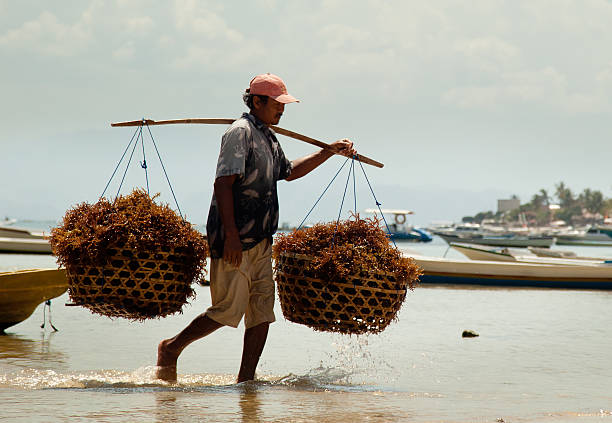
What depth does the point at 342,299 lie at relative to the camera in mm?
5664

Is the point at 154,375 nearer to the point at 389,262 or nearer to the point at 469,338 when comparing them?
the point at 389,262

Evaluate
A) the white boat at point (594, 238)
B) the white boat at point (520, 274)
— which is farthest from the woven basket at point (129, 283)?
the white boat at point (594, 238)

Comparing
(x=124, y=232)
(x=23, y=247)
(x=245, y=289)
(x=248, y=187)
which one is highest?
(x=248, y=187)

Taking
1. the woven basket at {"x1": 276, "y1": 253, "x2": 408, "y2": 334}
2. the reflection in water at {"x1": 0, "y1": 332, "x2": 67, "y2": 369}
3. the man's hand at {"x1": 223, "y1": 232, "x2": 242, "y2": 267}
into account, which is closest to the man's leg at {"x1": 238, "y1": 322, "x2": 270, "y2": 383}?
the woven basket at {"x1": 276, "y1": 253, "x2": 408, "y2": 334}

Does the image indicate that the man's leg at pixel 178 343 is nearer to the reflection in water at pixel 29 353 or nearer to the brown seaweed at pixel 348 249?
the brown seaweed at pixel 348 249

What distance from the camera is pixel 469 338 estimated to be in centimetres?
1152

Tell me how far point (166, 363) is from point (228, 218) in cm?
124

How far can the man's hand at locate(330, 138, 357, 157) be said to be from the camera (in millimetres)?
5945

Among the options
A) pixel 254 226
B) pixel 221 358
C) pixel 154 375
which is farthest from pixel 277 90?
pixel 221 358

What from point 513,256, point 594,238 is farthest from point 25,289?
point 594,238

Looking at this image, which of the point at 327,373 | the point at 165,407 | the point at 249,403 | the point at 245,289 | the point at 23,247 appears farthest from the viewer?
the point at 23,247

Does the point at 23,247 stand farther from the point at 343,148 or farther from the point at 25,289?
the point at 343,148

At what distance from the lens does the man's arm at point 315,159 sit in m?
5.95

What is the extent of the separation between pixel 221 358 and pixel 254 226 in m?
3.51
